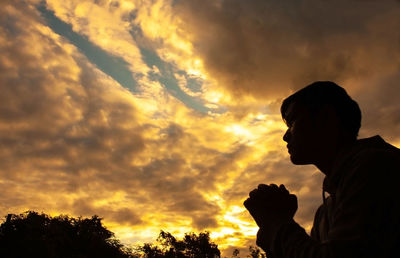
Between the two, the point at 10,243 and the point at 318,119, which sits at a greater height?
the point at 10,243

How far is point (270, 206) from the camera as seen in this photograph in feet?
7.61

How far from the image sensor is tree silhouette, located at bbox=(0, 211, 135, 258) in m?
47.6

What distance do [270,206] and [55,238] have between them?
68.0 metres

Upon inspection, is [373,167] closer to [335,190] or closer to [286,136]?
[335,190]

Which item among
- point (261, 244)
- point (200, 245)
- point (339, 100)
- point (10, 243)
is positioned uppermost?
point (200, 245)

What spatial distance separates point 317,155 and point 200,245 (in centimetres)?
8147

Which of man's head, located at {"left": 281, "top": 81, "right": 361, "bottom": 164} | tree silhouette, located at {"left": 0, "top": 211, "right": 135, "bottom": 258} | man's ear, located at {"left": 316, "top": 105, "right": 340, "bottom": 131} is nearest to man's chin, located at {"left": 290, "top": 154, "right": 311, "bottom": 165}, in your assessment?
man's head, located at {"left": 281, "top": 81, "right": 361, "bottom": 164}

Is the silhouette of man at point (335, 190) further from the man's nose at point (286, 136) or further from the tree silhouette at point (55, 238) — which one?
the tree silhouette at point (55, 238)

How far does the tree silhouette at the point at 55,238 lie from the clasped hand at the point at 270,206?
50675 millimetres

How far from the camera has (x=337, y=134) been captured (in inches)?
99.0

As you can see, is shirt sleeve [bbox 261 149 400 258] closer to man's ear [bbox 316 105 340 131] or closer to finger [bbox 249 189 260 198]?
finger [bbox 249 189 260 198]

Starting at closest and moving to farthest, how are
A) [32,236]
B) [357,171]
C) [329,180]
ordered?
1. [357,171]
2. [329,180]
3. [32,236]

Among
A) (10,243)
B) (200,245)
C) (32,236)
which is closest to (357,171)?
(10,243)

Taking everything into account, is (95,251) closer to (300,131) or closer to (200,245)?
(200,245)
